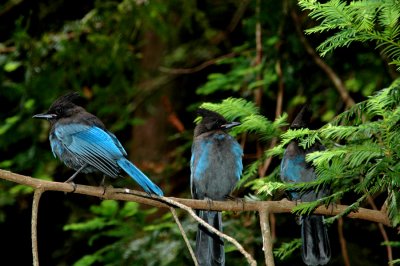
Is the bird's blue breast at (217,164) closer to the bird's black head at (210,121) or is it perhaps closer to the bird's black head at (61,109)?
the bird's black head at (210,121)

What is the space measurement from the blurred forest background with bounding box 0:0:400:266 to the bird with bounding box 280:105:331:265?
0.72m

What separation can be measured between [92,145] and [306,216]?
1.52 metres

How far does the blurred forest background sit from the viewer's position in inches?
230

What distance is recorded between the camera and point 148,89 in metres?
8.19

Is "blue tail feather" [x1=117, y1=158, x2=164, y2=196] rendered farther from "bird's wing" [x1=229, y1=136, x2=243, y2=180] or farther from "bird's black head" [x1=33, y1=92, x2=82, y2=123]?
"bird's wing" [x1=229, y1=136, x2=243, y2=180]

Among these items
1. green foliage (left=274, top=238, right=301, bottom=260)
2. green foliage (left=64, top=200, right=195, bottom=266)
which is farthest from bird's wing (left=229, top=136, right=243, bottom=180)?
green foliage (left=274, top=238, right=301, bottom=260)

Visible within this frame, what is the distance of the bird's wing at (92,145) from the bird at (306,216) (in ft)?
3.68

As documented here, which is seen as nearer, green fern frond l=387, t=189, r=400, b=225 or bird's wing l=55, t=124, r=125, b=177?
green fern frond l=387, t=189, r=400, b=225

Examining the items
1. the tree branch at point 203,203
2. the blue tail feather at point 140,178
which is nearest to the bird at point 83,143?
the blue tail feather at point 140,178

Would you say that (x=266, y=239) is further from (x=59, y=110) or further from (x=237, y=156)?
(x=59, y=110)

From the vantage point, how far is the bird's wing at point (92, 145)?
4301 millimetres

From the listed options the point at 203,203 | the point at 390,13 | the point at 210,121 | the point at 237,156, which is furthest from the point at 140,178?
the point at 390,13

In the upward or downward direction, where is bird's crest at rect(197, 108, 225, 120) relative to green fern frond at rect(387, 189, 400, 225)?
upward

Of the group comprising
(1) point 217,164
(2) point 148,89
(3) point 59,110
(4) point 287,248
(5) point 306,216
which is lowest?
(4) point 287,248
